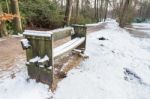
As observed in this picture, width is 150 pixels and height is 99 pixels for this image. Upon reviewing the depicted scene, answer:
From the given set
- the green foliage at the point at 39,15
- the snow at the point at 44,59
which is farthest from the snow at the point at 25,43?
the green foliage at the point at 39,15

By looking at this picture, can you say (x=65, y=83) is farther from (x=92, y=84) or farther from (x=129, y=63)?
(x=129, y=63)

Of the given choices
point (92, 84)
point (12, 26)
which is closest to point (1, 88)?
point (92, 84)

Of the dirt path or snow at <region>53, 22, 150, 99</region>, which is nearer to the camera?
snow at <region>53, 22, 150, 99</region>

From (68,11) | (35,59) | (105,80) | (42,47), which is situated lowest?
(105,80)

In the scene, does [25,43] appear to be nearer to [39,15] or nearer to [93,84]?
[93,84]

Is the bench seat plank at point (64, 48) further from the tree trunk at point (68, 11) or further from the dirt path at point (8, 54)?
the tree trunk at point (68, 11)

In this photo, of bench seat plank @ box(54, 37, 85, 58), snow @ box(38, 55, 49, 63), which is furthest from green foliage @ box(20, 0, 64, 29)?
snow @ box(38, 55, 49, 63)

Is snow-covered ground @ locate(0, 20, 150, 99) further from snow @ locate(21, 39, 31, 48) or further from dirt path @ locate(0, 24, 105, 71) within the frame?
snow @ locate(21, 39, 31, 48)

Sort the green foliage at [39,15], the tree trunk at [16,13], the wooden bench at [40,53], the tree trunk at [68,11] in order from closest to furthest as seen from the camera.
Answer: the wooden bench at [40,53], the tree trunk at [16,13], the green foliage at [39,15], the tree trunk at [68,11]

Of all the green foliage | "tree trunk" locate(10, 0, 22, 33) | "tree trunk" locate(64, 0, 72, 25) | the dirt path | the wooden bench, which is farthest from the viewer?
"tree trunk" locate(64, 0, 72, 25)

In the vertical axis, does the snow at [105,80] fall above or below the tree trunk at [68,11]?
below

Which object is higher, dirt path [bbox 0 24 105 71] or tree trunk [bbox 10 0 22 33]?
tree trunk [bbox 10 0 22 33]

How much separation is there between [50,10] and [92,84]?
32.9 feet

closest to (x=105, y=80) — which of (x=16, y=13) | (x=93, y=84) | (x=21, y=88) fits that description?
(x=93, y=84)
